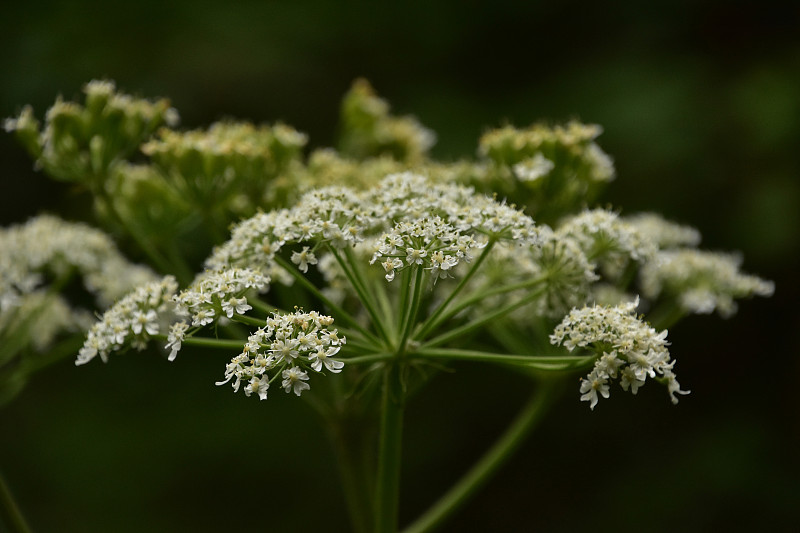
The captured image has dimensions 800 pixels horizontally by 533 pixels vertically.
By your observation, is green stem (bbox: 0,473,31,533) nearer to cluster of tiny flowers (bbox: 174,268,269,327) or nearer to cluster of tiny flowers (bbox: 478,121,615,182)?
cluster of tiny flowers (bbox: 174,268,269,327)

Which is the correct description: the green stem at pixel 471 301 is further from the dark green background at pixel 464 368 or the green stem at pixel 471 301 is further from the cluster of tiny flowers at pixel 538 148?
the dark green background at pixel 464 368

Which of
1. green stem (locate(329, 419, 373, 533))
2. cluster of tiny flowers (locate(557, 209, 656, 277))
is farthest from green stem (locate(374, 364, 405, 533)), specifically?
cluster of tiny flowers (locate(557, 209, 656, 277))

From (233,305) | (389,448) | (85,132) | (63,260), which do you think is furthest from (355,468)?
(85,132)

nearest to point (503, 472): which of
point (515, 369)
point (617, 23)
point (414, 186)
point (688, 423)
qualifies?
point (688, 423)

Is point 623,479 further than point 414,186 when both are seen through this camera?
Yes

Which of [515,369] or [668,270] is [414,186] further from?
[668,270]

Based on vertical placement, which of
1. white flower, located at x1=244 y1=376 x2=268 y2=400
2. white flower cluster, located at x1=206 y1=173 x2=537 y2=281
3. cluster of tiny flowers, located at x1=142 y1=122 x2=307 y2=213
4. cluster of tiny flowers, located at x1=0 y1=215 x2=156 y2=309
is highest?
cluster of tiny flowers, located at x1=142 y1=122 x2=307 y2=213
